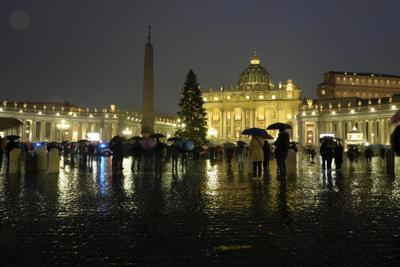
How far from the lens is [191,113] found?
55.6m

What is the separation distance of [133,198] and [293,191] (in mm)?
4112

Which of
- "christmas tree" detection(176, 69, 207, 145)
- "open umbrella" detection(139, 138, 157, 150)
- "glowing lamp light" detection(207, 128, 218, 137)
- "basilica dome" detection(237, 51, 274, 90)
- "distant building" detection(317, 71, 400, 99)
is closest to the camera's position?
"open umbrella" detection(139, 138, 157, 150)

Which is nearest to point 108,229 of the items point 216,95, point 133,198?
point 133,198

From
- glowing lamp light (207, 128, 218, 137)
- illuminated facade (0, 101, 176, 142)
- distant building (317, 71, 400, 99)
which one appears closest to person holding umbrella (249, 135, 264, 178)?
illuminated facade (0, 101, 176, 142)

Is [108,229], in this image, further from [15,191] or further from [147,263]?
[15,191]

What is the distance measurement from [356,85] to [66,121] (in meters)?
66.4

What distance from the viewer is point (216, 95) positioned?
117m

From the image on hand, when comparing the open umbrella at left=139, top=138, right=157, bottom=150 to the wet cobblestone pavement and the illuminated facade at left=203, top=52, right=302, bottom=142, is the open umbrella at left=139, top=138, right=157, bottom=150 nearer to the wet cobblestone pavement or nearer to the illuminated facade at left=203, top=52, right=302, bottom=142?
the wet cobblestone pavement

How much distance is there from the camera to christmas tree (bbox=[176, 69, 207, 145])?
2153 inches

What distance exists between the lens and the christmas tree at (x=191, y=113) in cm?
5469

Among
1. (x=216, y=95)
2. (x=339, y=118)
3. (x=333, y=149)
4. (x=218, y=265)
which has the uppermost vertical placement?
(x=216, y=95)

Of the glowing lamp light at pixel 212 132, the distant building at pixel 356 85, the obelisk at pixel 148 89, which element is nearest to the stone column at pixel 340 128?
the distant building at pixel 356 85

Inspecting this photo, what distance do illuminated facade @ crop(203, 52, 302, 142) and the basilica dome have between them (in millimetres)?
815

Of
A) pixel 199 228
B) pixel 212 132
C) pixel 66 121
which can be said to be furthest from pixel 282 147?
pixel 212 132
